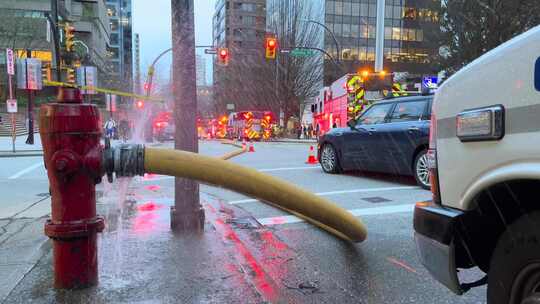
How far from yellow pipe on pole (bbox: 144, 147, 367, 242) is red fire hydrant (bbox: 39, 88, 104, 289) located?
38cm

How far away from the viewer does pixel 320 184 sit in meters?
9.11

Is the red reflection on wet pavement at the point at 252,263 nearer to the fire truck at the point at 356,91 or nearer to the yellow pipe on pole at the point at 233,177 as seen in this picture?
the yellow pipe on pole at the point at 233,177

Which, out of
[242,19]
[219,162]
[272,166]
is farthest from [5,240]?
[242,19]

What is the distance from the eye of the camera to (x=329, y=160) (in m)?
10.8

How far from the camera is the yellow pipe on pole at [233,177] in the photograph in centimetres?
327

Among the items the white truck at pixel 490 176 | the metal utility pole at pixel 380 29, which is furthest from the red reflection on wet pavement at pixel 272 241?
the metal utility pole at pixel 380 29

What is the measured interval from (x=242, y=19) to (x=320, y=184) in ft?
343


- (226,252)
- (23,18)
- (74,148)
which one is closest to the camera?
(74,148)

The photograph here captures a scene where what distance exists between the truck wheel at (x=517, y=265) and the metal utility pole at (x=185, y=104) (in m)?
3.29

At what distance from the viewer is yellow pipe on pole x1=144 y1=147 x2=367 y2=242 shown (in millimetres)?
3270

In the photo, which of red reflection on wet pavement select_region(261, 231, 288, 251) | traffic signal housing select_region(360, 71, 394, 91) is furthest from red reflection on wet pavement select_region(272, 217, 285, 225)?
traffic signal housing select_region(360, 71, 394, 91)

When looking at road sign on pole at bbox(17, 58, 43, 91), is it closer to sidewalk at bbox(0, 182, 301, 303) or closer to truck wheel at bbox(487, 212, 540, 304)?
sidewalk at bbox(0, 182, 301, 303)

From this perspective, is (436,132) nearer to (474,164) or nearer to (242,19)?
(474,164)

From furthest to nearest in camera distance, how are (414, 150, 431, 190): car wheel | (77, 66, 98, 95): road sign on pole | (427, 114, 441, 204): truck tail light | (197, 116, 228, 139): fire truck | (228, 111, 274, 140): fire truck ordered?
1. (197, 116, 228, 139): fire truck
2. (228, 111, 274, 140): fire truck
3. (77, 66, 98, 95): road sign on pole
4. (414, 150, 431, 190): car wheel
5. (427, 114, 441, 204): truck tail light
